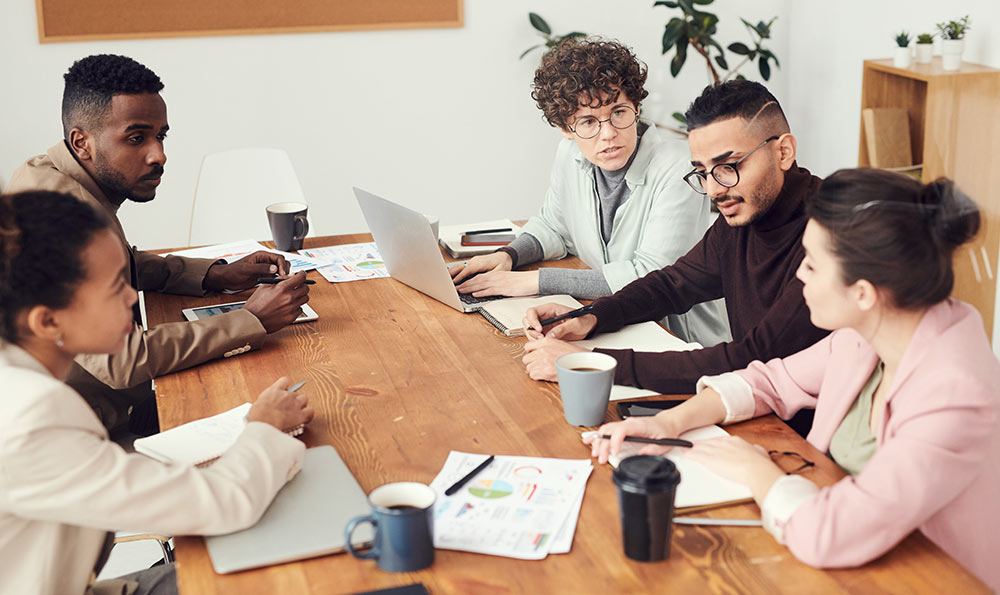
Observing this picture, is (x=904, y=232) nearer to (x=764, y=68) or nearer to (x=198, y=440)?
(x=198, y=440)

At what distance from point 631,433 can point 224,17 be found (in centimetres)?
330

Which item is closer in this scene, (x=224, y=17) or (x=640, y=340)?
(x=640, y=340)

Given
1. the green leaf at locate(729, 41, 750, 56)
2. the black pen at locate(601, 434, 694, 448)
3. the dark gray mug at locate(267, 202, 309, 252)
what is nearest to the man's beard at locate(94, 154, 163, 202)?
the dark gray mug at locate(267, 202, 309, 252)

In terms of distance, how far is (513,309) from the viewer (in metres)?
2.05

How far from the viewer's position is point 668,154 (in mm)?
2377

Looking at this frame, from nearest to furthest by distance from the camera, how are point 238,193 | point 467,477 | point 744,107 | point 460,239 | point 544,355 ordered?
point 467,477 → point 544,355 → point 744,107 → point 460,239 → point 238,193

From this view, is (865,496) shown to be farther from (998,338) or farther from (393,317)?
(998,338)

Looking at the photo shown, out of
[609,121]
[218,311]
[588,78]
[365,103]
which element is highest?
[588,78]

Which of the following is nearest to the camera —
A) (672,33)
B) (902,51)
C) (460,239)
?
(460,239)

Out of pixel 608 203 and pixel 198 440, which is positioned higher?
pixel 608 203

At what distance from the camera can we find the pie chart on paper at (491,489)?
4.09 ft

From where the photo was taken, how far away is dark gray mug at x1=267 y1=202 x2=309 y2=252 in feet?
8.31

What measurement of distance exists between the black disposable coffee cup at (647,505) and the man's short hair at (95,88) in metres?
1.55

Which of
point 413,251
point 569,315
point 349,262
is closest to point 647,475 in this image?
point 569,315
